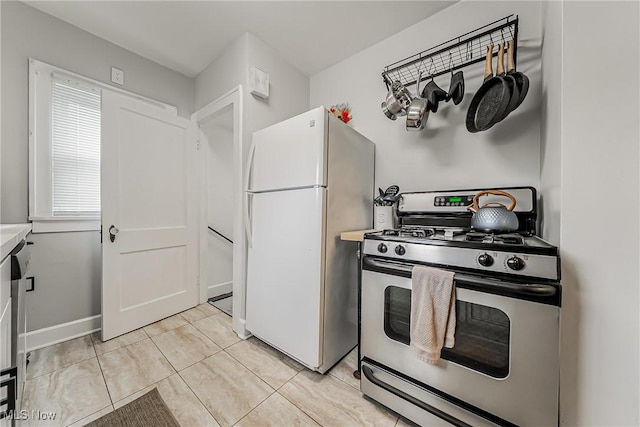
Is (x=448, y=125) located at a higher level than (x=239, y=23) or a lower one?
lower

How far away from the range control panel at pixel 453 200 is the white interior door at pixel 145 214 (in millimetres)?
2359

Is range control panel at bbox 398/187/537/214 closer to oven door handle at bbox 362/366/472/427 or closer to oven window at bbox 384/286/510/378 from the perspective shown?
oven window at bbox 384/286/510/378

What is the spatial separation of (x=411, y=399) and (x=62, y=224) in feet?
9.06

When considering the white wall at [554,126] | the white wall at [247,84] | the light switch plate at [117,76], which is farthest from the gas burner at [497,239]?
the light switch plate at [117,76]

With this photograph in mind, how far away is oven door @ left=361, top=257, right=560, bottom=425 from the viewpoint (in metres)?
0.80

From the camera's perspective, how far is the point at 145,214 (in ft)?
6.91

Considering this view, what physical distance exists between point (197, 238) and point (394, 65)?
2.58m

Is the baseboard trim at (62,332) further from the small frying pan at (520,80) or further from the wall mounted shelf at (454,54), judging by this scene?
the small frying pan at (520,80)

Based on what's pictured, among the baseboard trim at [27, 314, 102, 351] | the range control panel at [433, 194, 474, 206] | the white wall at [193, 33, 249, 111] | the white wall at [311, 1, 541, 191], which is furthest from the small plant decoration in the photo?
the baseboard trim at [27, 314, 102, 351]

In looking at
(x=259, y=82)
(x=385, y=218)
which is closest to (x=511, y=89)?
(x=385, y=218)

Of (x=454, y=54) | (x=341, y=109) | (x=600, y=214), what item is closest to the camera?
(x=600, y=214)

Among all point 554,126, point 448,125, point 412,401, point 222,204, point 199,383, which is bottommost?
point 199,383

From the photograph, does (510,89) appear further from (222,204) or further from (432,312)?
(222,204)

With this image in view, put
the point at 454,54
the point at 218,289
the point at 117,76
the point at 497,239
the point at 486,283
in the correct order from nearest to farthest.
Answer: the point at 486,283
the point at 497,239
the point at 454,54
the point at 117,76
the point at 218,289
